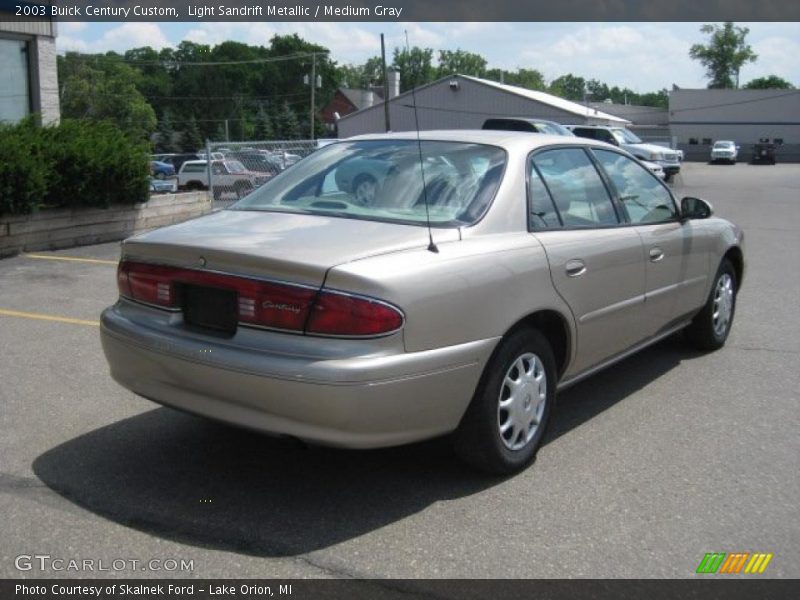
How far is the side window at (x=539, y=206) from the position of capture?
4441mm

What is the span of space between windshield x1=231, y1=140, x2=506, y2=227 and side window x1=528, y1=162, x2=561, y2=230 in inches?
7.6

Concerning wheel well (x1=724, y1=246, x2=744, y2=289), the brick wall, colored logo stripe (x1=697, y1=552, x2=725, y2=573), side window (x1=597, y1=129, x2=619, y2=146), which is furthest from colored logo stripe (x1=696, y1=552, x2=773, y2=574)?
side window (x1=597, y1=129, x2=619, y2=146)

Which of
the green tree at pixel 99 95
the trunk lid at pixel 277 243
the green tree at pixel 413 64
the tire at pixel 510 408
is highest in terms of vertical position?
the green tree at pixel 99 95

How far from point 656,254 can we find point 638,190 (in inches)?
18.7

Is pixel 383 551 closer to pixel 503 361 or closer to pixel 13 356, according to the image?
pixel 503 361

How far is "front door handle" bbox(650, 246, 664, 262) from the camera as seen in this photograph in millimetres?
5277

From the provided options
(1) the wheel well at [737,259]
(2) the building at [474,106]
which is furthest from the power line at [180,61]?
(1) the wheel well at [737,259]

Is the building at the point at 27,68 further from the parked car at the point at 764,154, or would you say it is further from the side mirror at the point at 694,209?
the parked car at the point at 764,154

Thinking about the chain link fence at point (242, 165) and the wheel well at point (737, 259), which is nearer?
the wheel well at point (737, 259)

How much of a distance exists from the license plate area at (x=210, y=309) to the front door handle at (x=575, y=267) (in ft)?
5.61

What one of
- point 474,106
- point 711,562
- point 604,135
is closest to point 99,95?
point 474,106

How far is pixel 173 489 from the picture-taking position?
13.0 ft

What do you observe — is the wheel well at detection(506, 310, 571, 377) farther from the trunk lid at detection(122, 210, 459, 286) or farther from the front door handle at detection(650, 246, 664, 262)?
the front door handle at detection(650, 246, 664, 262)
